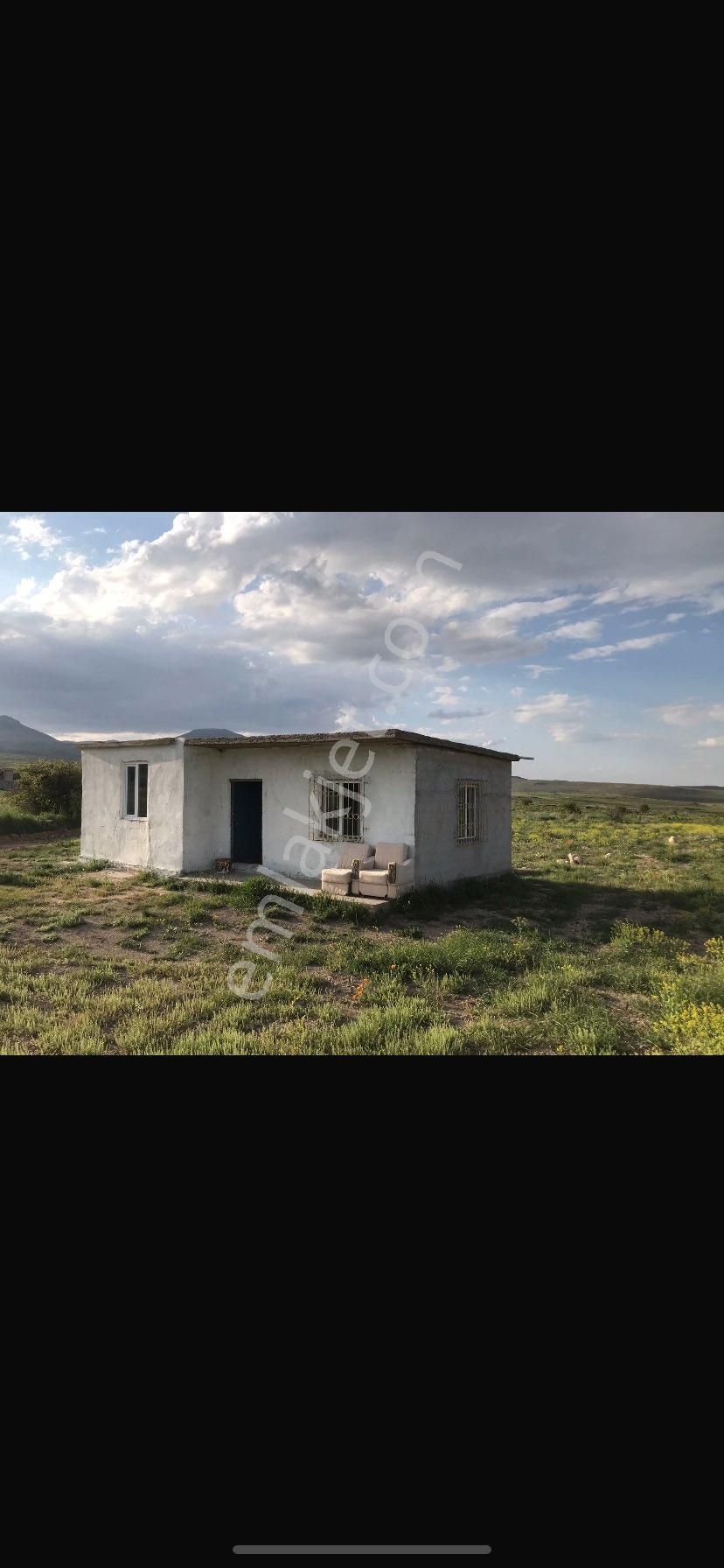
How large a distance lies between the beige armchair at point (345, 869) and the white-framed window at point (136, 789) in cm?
349

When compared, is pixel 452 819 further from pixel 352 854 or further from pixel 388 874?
pixel 388 874

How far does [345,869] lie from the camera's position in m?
8.48

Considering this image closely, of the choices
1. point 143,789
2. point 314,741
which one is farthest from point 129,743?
point 314,741

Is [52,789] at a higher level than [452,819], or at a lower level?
higher

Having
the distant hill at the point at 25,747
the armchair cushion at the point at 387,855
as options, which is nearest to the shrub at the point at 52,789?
the distant hill at the point at 25,747

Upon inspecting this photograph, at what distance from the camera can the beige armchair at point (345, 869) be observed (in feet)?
26.8

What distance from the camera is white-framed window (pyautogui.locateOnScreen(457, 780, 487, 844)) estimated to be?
31.2ft

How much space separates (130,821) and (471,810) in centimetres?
517

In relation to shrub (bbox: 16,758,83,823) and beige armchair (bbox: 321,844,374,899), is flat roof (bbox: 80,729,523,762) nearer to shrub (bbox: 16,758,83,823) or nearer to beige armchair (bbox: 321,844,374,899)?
beige armchair (bbox: 321,844,374,899)

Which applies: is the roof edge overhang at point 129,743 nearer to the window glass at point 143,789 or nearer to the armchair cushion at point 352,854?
the window glass at point 143,789
